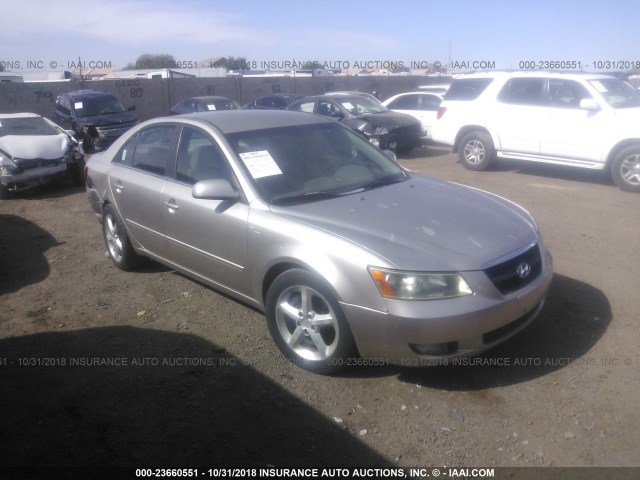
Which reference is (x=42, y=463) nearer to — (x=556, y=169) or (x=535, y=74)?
(x=535, y=74)

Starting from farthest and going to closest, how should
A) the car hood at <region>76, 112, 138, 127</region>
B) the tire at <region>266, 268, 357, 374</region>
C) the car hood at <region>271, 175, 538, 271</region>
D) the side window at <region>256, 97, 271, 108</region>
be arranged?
the side window at <region>256, 97, 271, 108</region> < the car hood at <region>76, 112, 138, 127</region> < the tire at <region>266, 268, 357, 374</region> < the car hood at <region>271, 175, 538, 271</region>

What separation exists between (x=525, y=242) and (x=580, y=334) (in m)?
0.98

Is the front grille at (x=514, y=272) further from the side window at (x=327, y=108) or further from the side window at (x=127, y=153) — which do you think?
the side window at (x=327, y=108)

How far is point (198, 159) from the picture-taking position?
4.62 meters

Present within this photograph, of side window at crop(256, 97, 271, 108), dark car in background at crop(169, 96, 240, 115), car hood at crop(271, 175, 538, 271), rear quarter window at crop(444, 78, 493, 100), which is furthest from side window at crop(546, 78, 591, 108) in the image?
dark car in background at crop(169, 96, 240, 115)

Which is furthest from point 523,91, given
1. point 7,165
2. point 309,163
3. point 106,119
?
point 106,119

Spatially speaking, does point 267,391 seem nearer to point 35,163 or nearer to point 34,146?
point 35,163

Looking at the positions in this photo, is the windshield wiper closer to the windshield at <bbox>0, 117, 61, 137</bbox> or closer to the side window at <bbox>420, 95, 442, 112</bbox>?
the windshield at <bbox>0, 117, 61, 137</bbox>

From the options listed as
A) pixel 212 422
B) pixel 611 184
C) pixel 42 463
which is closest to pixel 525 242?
pixel 212 422

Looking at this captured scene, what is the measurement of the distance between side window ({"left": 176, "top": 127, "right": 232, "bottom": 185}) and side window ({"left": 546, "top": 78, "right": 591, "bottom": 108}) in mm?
7500

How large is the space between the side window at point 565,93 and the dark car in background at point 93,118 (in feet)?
33.5

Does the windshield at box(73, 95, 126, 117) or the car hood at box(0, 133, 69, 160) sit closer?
the car hood at box(0, 133, 69, 160)

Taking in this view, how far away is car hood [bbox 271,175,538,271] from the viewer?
11.1 feet

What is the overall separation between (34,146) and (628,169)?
10096 millimetres
